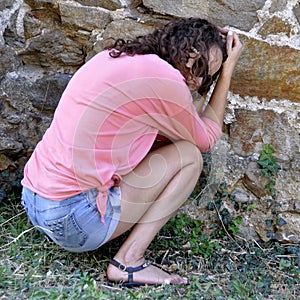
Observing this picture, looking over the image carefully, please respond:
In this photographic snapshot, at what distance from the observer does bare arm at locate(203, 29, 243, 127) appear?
263 centimetres

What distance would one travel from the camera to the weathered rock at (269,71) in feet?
9.27

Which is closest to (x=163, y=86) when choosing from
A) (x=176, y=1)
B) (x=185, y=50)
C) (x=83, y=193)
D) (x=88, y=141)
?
(x=185, y=50)

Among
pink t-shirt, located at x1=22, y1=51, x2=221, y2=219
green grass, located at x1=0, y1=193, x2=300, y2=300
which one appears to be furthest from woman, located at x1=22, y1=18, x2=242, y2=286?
green grass, located at x1=0, y1=193, x2=300, y2=300

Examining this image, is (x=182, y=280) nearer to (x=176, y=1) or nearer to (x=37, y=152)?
(x=37, y=152)

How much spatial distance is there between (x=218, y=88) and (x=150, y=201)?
0.59m

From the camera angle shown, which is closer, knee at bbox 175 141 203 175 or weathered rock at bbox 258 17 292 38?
knee at bbox 175 141 203 175

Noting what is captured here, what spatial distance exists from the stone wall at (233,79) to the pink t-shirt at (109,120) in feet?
1.85

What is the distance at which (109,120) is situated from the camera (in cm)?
236

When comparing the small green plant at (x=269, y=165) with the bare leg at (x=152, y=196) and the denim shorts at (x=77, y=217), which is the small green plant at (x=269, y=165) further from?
the denim shorts at (x=77, y=217)

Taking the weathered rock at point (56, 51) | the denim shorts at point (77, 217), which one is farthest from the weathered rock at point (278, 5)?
the denim shorts at point (77, 217)

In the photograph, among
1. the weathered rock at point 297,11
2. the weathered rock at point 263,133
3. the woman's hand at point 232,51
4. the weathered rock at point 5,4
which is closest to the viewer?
the woman's hand at point 232,51

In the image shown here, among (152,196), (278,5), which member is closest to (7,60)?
(152,196)

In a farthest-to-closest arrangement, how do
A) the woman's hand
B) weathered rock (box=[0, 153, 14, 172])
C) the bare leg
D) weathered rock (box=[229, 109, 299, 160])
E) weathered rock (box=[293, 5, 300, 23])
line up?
weathered rock (box=[0, 153, 14, 172]) → weathered rock (box=[229, 109, 299, 160]) → weathered rock (box=[293, 5, 300, 23]) → the woman's hand → the bare leg

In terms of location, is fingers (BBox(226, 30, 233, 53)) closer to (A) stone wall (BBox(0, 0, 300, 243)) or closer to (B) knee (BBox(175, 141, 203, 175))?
(A) stone wall (BBox(0, 0, 300, 243))
